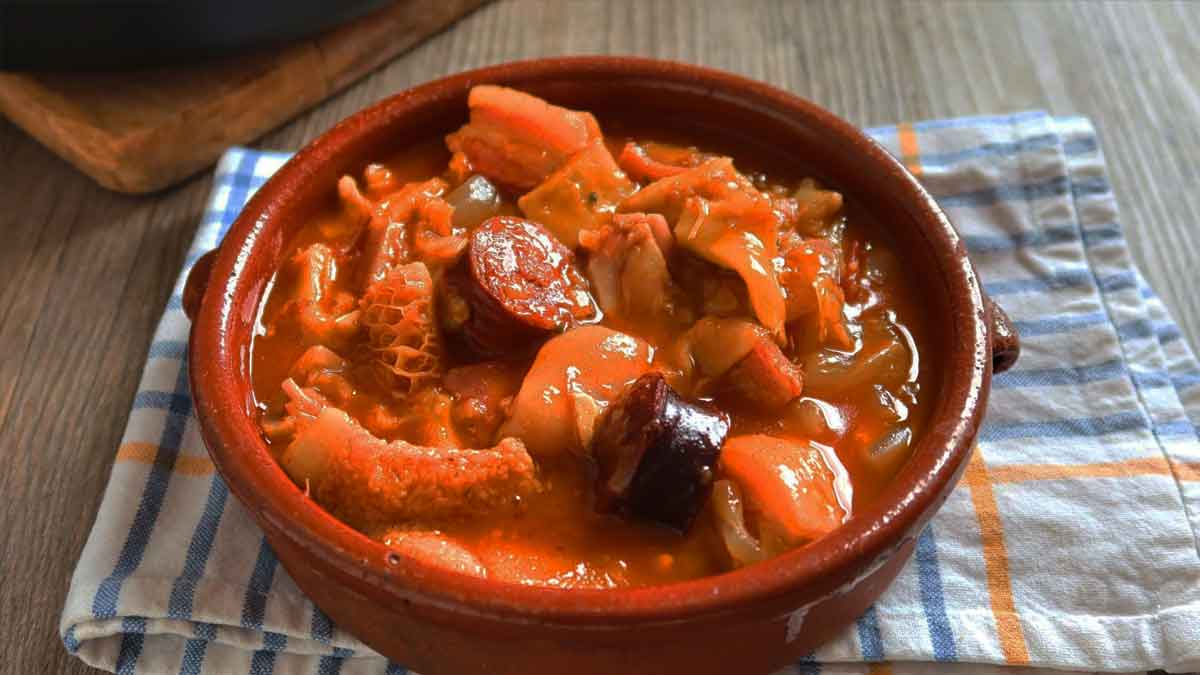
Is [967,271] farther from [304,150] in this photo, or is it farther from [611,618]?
[304,150]

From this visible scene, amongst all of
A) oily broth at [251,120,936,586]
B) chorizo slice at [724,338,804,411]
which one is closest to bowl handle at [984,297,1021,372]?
oily broth at [251,120,936,586]

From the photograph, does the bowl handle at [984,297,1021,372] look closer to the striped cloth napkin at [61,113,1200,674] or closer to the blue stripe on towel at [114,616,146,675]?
the striped cloth napkin at [61,113,1200,674]

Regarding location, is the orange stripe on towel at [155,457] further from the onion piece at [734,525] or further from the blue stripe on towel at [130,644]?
the onion piece at [734,525]

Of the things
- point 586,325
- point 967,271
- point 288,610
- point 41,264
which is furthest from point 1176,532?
point 41,264

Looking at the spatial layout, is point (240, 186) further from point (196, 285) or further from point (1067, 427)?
point (1067, 427)

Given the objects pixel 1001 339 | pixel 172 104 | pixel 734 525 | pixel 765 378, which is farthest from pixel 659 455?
pixel 172 104

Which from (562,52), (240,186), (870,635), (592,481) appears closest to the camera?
(592,481)

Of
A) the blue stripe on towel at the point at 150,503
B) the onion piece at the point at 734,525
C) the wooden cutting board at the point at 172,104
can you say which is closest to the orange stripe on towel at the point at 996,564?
the onion piece at the point at 734,525
